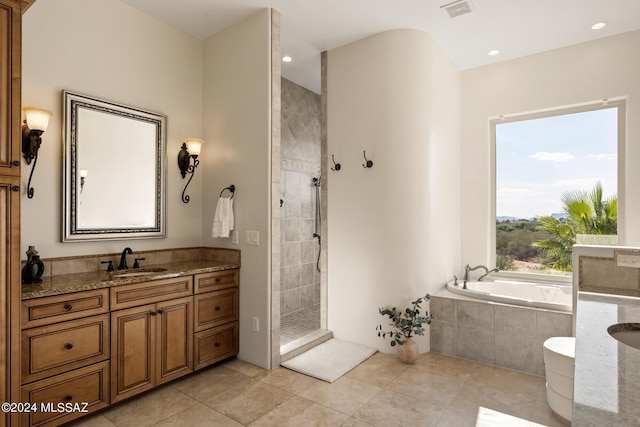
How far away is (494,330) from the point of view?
301 cm

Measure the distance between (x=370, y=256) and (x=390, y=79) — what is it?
167 cm

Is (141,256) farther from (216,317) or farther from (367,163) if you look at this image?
(367,163)

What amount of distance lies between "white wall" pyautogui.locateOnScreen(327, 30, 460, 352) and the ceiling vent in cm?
38

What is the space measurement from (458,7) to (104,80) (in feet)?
9.42

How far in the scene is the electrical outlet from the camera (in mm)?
2270

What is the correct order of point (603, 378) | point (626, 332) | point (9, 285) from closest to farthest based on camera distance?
1. point (603, 378)
2. point (626, 332)
3. point (9, 285)

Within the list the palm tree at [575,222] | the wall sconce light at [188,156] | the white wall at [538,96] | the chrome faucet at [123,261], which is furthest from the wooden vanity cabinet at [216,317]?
the palm tree at [575,222]

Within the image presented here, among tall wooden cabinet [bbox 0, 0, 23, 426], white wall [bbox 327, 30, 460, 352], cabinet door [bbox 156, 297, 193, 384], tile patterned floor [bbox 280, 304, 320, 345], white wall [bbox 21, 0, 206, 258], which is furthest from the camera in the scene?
tile patterned floor [bbox 280, 304, 320, 345]

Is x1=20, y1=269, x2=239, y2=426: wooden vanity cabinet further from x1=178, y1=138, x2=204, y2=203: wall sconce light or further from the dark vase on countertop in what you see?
x1=178, y1=138, x2=204, y2=203: wall sconce light

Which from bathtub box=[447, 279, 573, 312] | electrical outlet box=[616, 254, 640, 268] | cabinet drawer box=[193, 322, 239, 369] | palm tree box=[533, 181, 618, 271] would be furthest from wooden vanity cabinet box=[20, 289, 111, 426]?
palm tree box=[533, 181, 618, 271]

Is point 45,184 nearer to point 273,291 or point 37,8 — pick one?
point 37,8

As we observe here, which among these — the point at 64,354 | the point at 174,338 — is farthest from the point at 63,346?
the point at 174,338

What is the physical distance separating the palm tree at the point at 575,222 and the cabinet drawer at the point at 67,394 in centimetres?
406

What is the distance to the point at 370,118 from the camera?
3.40 meters
